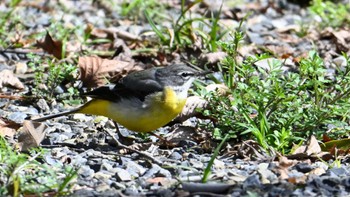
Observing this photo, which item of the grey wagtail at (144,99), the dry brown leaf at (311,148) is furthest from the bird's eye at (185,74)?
the dry brown leaf at (311,148)

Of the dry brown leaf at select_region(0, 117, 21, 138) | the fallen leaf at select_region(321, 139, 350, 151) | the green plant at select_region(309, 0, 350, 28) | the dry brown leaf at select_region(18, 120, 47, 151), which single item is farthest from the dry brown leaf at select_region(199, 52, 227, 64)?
the dry brown leaf at select_region(18, 120, 47, 151)

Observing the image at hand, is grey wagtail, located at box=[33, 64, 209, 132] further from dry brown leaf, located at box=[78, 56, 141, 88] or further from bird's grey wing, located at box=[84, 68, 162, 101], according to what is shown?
dry brown leaf, located at box=[78, 56, 141, 88]

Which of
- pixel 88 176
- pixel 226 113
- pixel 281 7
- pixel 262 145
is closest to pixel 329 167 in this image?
pixel 262 145

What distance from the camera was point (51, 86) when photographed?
8.03 meters

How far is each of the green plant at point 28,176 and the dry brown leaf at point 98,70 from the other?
2412 millimetres

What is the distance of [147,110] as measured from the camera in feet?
22.1

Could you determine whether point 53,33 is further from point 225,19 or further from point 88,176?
point 88,176

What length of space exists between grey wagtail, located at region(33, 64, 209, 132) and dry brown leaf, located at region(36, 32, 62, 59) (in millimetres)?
1869

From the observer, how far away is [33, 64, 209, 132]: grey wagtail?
6.71 metres

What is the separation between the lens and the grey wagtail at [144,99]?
22.0ft

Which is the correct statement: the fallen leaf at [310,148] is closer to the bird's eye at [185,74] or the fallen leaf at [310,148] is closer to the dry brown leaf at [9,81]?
the bird's eye at [185,74]

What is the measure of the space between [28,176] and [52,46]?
354 cm

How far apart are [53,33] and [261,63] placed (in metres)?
2.53

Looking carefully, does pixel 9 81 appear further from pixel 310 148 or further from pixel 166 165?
pixel 310 148
